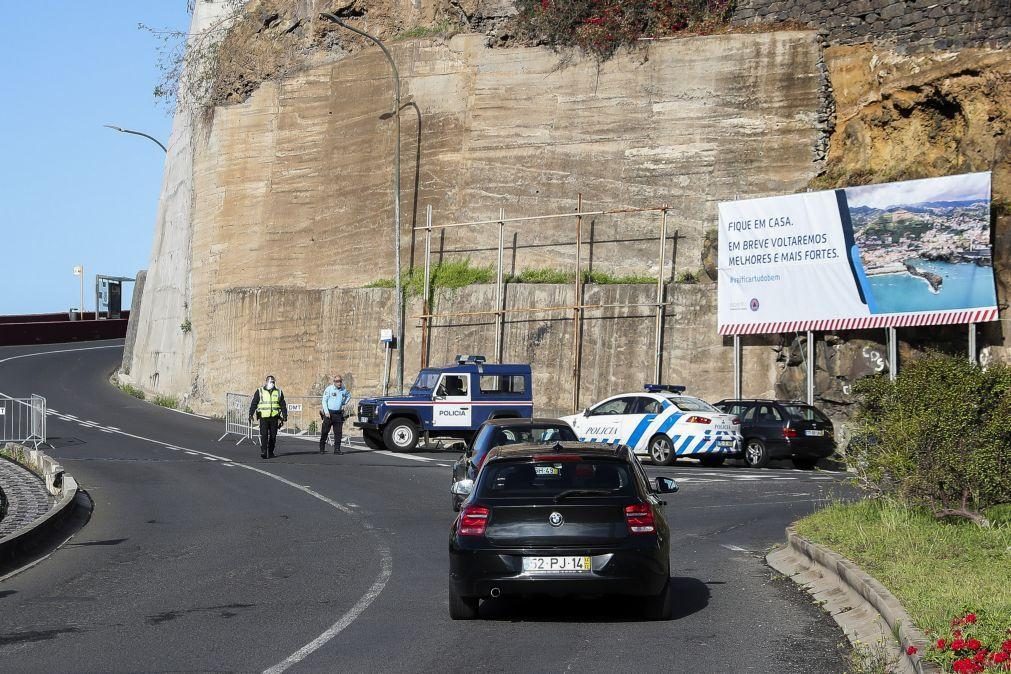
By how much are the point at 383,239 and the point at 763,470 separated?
1940 cm

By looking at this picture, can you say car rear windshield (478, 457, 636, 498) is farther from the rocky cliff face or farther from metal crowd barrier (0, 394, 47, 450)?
the rocky cliff face

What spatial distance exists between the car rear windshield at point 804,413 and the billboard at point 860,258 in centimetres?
378

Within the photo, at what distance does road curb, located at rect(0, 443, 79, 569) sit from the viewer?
43.2ft

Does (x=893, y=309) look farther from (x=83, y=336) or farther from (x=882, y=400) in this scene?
(x=83, y=336)

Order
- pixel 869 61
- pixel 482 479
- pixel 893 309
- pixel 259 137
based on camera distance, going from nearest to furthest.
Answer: pixel 482 479
pixel 893 309
pixel 869 61
pixel 259 137

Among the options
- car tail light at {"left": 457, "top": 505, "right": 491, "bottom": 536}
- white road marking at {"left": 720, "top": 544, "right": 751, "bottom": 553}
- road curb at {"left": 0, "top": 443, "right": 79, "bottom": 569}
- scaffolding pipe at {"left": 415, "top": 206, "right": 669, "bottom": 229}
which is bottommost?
road curb at {"left": 0, "top": 443, "right": 79, "bottom": 569}

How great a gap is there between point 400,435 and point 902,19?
1780 cm

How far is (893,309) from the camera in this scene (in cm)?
2972

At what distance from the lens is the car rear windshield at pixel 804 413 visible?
88.9 ft

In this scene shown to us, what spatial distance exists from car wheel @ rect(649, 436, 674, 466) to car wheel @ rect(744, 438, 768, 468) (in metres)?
1.79

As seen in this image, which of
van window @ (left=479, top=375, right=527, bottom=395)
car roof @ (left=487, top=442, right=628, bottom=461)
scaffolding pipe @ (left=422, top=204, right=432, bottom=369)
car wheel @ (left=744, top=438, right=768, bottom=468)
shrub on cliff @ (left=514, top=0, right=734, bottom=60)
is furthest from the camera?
scaffolding pipe @ (left=422, top=204, right=432, bottom=369)

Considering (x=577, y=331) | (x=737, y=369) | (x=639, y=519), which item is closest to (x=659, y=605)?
(x=639, y=519)

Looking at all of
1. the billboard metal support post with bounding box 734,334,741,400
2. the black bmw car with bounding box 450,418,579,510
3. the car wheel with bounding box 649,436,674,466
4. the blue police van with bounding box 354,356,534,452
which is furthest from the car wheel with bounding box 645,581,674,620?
the billboard metal support post with bounding box 734,334,741,400

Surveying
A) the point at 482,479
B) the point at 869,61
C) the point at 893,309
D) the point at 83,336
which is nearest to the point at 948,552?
the point at 482,479
